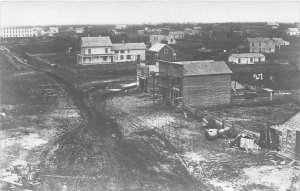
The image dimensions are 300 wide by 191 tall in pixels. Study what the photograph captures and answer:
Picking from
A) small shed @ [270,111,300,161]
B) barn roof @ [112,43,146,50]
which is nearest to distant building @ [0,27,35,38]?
barn roof @ [112,43,146,50]

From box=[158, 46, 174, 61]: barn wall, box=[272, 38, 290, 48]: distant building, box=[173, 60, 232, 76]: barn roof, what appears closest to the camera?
box=[173, 60, 232, 76]: barn roof

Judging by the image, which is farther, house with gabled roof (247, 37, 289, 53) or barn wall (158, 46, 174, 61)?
house with gabled roof (247, 37, 289, 53)

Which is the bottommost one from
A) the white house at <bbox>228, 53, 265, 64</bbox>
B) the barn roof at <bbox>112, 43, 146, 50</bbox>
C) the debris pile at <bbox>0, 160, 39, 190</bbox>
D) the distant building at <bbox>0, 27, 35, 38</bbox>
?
the debris pile at <bbox>0, 160, 39, 190</bbox>

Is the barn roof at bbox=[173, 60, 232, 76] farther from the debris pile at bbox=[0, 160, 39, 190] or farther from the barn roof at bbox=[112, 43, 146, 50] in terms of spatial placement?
the barn roof at bbox=[112, 43, 146, 50]

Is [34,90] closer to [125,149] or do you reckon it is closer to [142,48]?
[125,149]

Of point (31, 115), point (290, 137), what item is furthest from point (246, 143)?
point (31, 115)

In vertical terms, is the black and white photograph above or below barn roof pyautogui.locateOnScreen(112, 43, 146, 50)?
below

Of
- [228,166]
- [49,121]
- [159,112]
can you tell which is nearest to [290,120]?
[228,166]
